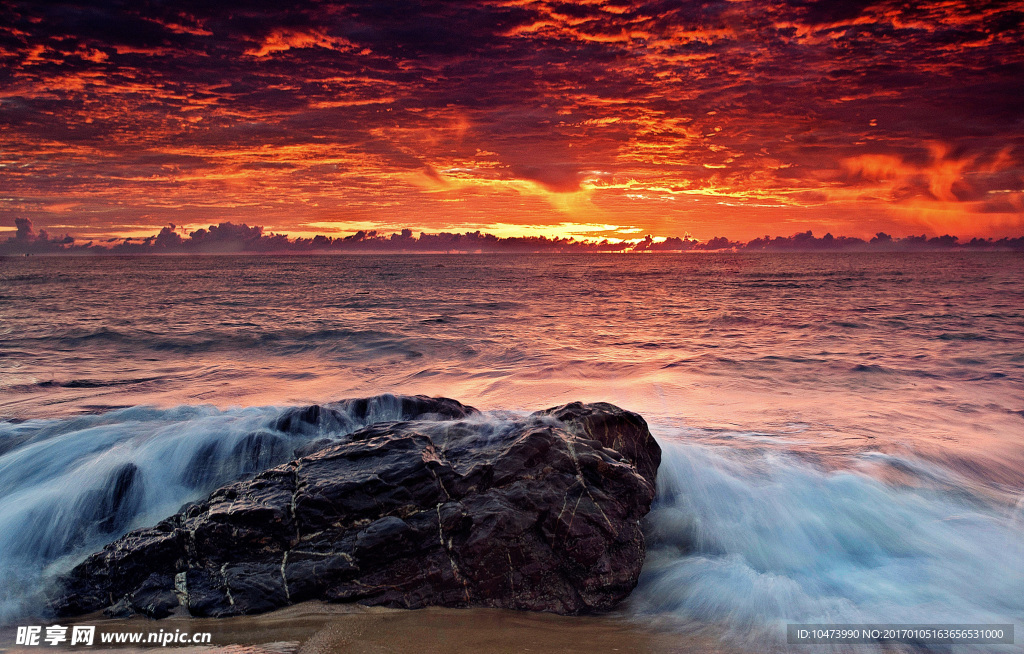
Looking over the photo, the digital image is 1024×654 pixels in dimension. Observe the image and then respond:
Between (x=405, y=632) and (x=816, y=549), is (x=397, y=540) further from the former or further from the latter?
(x=816, y=549)

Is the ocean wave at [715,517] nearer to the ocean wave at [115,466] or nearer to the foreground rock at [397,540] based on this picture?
the ocean wave at [115,466]

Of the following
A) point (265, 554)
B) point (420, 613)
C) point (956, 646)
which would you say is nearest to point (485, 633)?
point (420, 613)

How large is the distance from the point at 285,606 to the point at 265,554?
438 millimetres

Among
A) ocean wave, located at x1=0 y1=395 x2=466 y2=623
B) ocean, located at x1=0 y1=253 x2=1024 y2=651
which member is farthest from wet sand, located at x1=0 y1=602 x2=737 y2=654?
ocean wave, located at x1=0 y1=395 x2=466 y2=623

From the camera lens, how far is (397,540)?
14.4ft

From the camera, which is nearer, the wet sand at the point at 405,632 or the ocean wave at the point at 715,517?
the wet sand at the point at 405,632

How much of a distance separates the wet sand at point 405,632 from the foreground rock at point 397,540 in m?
0.09

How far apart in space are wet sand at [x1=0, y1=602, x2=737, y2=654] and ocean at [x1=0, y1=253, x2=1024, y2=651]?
13.3 inches

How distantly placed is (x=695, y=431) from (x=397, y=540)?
5.35 metres

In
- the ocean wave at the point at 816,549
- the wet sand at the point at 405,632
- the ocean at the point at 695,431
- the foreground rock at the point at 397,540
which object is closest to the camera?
the wet sand at the point at 405,632

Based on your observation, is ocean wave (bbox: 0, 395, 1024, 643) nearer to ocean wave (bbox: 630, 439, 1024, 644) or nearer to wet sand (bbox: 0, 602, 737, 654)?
ocean wave (bbox: 630, 439, 1024, 644)

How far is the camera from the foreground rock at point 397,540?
4254mm

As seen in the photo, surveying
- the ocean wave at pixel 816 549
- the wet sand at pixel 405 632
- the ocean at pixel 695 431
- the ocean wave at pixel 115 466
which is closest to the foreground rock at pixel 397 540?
the wet sand at pixel 405 632

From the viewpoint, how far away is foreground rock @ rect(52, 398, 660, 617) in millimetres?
4254
